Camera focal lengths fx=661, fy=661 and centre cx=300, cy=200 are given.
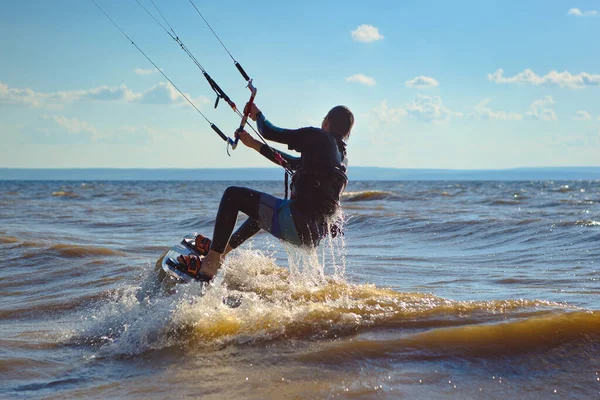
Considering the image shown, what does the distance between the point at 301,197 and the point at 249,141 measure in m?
0.76

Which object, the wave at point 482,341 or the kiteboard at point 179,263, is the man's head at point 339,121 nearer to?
the kiteboard at point 179,263

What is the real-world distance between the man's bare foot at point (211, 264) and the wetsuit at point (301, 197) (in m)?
0.06

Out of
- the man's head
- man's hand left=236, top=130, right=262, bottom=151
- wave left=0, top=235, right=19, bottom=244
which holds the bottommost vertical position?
wave left=0, top=235, right=19, bottom=244

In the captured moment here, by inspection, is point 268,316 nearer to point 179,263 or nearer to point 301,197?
point 301,197

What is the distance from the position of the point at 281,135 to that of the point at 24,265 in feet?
19.8

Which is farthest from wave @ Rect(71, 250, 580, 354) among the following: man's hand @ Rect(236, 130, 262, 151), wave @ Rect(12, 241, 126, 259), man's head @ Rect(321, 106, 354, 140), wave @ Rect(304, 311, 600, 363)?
wave @ Rect(12, 241, 126, 259)

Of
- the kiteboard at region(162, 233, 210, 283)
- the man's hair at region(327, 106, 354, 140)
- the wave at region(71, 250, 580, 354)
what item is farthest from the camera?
the kiteboard at region(162, 233, 210, 283)

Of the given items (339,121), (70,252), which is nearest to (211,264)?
(339,121)

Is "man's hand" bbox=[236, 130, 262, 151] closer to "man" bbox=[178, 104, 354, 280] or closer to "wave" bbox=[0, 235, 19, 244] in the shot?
"man" bbox=[178, 104, 354, 280]

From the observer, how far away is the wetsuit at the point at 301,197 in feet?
19.3

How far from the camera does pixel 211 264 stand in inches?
248

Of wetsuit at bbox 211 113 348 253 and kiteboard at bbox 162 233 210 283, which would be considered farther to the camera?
kiteboard at bbox 162 233 210 283

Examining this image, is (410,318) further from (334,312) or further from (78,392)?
(78,392)

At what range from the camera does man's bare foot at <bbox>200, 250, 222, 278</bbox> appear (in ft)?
20.7
